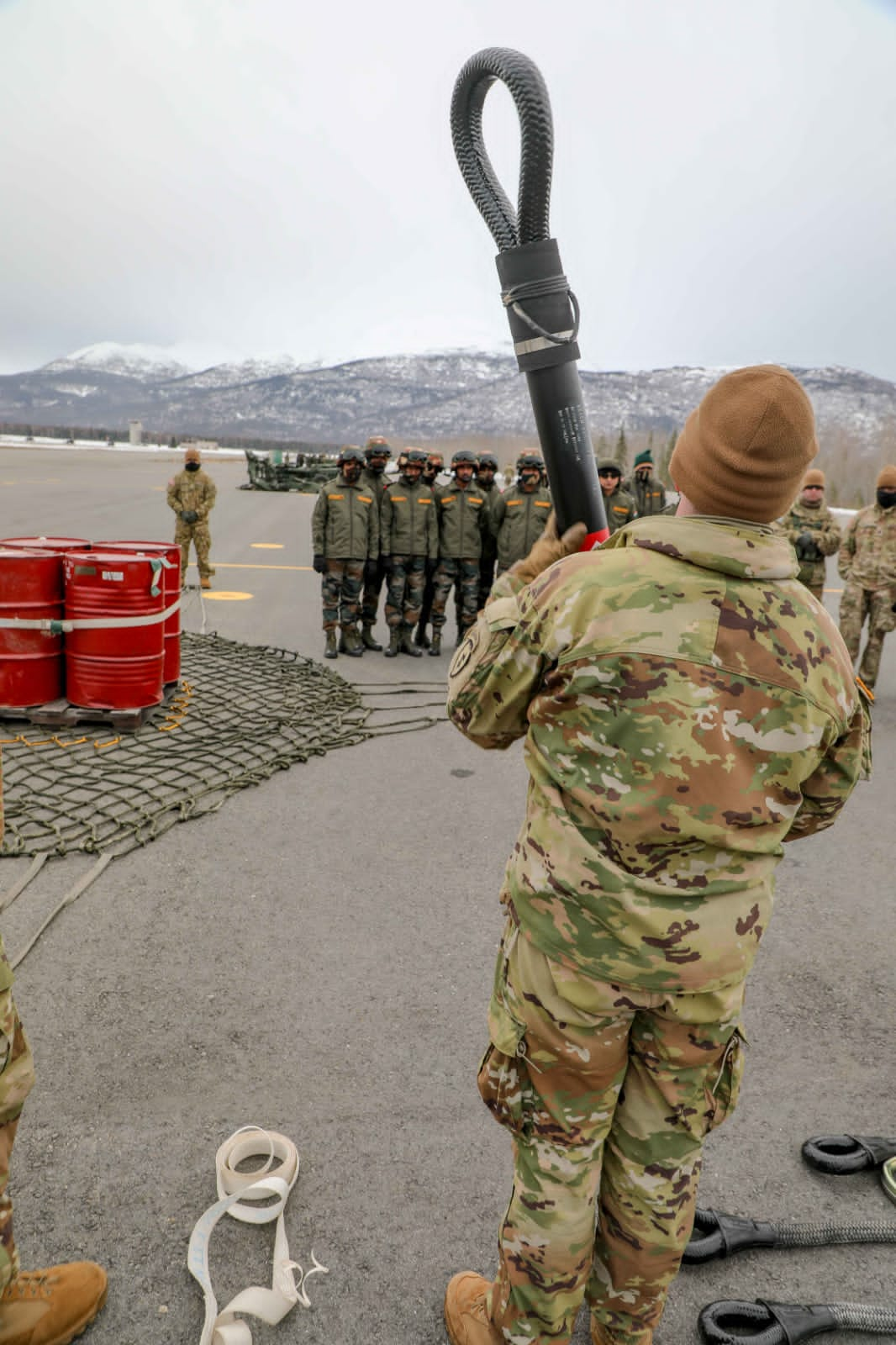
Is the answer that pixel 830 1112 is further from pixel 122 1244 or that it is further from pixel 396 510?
pixel 396 510

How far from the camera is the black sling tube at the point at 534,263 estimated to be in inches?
51.2

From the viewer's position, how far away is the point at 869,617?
791cm

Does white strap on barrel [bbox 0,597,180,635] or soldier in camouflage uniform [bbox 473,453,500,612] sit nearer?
white strap on barrel [bbox 0,597,180,635]

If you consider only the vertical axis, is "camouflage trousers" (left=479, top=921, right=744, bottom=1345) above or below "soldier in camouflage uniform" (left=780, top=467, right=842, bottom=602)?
below

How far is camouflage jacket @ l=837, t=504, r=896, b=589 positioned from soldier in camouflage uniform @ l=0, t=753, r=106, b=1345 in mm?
7744

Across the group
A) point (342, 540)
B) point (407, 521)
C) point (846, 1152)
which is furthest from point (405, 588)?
point (846, 1152)

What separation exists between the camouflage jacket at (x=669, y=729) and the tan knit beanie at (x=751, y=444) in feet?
0.18

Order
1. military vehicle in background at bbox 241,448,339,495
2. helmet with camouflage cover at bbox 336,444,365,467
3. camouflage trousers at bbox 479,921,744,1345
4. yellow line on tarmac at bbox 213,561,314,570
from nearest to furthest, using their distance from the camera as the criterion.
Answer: camouflage trousers at bbox 479,921,744,1345
helmet with camouflage cover at bbox 336,444,365,467
yellow line on tarmac at bbox 213,561,314,570
military vehicle in background at bbox 241,448,339,495

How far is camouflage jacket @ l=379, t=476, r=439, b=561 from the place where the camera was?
8.45 meters

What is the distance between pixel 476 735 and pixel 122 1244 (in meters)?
1.60

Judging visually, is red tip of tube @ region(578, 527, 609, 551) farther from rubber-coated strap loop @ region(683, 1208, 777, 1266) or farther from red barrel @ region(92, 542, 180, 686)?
red barrel @ region(92, 542, 180, 686)

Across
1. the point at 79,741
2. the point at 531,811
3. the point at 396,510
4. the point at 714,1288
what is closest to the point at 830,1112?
the point at 714,1288

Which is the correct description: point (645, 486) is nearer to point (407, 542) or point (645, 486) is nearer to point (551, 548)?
point (407, 542)

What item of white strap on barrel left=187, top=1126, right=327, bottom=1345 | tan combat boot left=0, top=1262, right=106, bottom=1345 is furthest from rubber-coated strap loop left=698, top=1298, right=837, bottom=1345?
tan combat boot left=0, top=1262, right=106, bottom=1345
